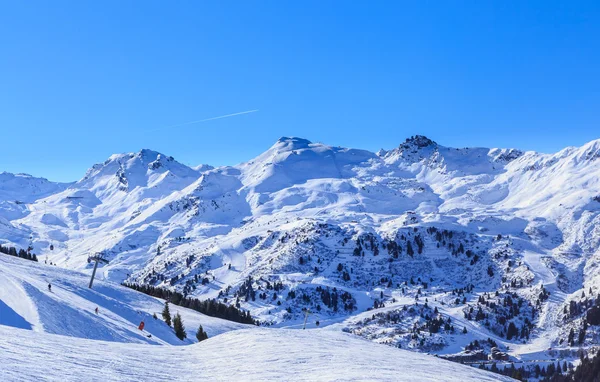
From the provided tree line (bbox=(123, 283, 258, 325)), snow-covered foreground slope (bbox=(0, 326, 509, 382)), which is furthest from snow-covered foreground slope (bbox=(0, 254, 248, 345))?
tree line (bbox=(123, 283, 258, 325))

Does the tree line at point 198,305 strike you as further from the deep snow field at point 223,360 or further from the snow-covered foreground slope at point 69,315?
the deep snow field at point 223,360

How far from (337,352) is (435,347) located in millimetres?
198044

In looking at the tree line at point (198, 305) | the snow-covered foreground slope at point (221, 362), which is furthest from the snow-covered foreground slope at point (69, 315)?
the tree line at point (198, 305)

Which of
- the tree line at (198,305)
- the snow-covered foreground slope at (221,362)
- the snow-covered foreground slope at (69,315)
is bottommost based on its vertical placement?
the tree line at (198,305)

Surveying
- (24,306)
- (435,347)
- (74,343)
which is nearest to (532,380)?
(435,347)

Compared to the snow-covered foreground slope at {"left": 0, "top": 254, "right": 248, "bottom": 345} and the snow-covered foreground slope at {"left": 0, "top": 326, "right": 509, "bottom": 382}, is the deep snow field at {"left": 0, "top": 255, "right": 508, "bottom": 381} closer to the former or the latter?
the snow-covered foreground slope at {"left": 0, "top": 326, "right": 509, "bottom": 382}

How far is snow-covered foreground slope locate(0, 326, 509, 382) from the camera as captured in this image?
1110cm

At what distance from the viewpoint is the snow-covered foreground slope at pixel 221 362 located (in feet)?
36.4

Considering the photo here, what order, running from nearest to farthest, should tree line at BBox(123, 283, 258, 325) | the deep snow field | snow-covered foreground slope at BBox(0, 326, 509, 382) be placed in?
snow-covered foreground slope at BBox(0, 326, 509, 382) → the deep snow field → tree line at BBox(123, 283, 258, 325)

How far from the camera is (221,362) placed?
15469 millimetres

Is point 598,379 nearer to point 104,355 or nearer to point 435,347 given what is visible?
point 435,347

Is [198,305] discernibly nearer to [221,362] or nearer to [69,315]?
[69,315]

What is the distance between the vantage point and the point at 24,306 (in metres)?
36.9

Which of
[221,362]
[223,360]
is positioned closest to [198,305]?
[223,360]
